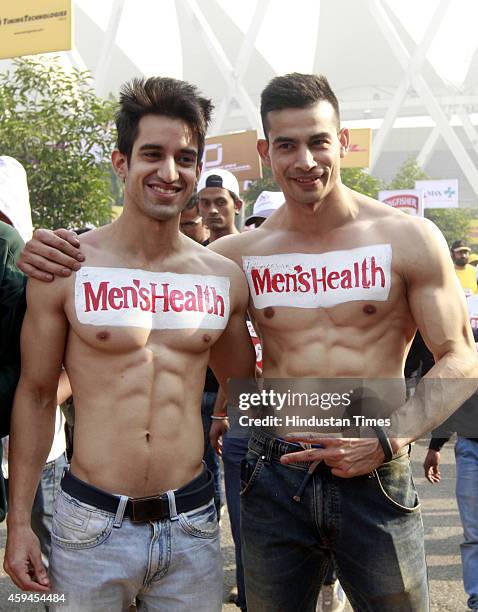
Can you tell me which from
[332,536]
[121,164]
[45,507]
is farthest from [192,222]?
[332,536]

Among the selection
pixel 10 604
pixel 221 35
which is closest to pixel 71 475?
pixel 10 604

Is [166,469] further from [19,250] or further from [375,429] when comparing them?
[19,250]

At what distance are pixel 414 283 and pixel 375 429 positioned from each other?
570 millimetres

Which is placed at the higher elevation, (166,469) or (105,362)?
A: (105,362)

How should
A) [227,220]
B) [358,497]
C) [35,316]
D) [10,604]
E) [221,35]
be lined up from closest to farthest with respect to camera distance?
[35,316] → [358,497] → [10,604] → [227,220] → [221,35]

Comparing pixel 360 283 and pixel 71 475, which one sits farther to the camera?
pixel 360 283

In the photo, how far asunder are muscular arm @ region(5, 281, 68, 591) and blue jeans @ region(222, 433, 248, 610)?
1.88 meters

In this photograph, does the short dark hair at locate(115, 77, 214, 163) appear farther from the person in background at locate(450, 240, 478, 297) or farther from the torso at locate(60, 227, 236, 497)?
→ the person in background at locate(450, 240, 478, 297)

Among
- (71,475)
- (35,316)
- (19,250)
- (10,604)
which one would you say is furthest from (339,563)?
(10,604)

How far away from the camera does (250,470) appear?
2832mm

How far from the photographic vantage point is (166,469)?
97.7 inches

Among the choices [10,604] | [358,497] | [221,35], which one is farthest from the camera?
[221,35]

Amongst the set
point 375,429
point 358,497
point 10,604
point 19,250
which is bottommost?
point 10,604

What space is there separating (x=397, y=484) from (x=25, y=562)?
1268 millimetres
